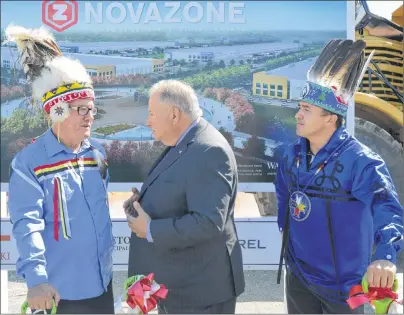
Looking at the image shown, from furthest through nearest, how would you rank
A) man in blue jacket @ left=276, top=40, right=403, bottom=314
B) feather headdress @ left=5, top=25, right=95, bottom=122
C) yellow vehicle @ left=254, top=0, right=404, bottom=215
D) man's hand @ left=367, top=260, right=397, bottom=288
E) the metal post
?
1. yellow vehicle @ left=254, top=0, right=404, bottom=215
2. the metal post
3. feather headdress @ left=5, top=25, right=95, bottom=122
4. man in blue jacket @ left=276, top=40, right=403, bottom=314
5. man's hand @ left=367, top=260, right=397, bottom=288

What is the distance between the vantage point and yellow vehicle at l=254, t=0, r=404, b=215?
4.62 m

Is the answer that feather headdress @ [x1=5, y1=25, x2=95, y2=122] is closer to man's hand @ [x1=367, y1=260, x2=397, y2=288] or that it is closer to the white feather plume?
the white feather plume

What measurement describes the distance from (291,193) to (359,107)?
96.8 inches

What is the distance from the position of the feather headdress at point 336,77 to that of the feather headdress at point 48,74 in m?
1.04

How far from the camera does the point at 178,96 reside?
2.28m

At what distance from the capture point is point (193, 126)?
2312 mm

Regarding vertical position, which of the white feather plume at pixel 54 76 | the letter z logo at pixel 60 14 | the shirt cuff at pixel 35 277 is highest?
the letter z logo at pixel 60 14

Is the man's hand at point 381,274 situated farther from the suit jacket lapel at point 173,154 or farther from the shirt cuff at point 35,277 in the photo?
the shirt cuff at point 35,277

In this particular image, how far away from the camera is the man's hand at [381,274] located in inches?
82.0

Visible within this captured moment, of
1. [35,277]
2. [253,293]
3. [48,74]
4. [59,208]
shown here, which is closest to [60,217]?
[59,208]

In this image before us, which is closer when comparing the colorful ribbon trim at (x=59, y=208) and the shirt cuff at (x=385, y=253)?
the shirt cuff at (x=385, y=253)

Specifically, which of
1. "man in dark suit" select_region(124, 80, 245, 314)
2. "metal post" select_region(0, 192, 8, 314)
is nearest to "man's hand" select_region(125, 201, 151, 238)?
"man in dark suit" select_region(124, 80, 245, 314)

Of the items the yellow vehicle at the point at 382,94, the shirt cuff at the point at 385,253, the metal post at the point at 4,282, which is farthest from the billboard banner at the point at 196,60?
the shirt cuff at the point at 385,253

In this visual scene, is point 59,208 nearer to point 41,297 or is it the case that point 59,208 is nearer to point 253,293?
point 41,297
